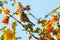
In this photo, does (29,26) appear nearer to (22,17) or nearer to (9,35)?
(22,17)

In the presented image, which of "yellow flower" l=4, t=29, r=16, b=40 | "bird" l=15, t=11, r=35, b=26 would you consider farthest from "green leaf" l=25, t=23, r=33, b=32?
"yellow flower" l=4, t=29, r=16, b=40

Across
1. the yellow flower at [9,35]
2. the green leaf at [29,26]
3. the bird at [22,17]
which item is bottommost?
the yellow flower at [9,35]

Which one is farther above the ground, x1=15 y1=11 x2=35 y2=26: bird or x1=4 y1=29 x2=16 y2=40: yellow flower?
x1=15 y1=11 x2=35 y2=26: bird

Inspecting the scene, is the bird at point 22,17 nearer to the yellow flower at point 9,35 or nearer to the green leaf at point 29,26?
the green leaf at point 29,26

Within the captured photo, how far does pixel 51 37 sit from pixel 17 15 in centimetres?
39

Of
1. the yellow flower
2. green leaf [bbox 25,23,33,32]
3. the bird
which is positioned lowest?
the yellow flower

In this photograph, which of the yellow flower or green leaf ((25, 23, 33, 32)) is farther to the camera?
green leaf ((25, 23, 33, 32))

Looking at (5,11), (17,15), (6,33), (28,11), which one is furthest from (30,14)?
(6,33)

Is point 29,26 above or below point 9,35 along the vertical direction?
above

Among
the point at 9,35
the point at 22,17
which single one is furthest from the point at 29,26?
the point at 9,35

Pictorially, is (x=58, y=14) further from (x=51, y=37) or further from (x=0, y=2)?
(x=0, y=2)

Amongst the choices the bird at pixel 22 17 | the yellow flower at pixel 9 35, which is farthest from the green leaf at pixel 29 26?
the yellow flower at pixel 9 35

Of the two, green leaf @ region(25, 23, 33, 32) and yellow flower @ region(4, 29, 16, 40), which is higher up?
green leaf @ region(25, 23, 33, 32)

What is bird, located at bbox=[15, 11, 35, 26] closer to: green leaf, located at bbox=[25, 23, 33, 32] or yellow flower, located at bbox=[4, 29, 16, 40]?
green leaf, located at bbox=[25, 23, 33, 32]
